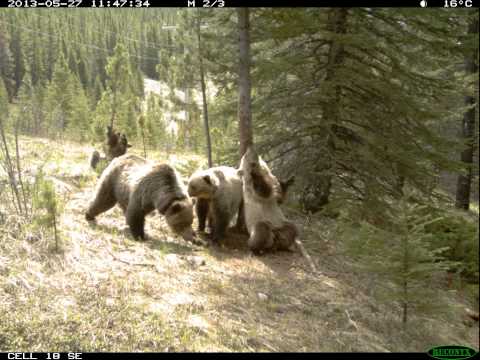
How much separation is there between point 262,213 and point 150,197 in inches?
69.9

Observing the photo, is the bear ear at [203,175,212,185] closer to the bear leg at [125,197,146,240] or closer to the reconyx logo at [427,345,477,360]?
the bear leg at [125,197,146,240]

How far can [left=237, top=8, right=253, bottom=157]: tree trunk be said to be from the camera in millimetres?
5547

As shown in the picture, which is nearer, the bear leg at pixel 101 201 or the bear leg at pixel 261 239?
the bear leg at pixel 261 239

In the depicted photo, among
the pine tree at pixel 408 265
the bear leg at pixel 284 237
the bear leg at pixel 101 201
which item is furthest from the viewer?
the bear leg at pixel 101 201

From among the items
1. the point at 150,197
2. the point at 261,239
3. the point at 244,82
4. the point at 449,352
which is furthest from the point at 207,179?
the point at 449,352

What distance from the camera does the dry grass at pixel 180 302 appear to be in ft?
9.90

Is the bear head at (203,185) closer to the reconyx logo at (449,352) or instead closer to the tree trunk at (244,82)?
the tree trunk at (244,82)

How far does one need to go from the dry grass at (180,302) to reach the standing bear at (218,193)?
1.84 feet

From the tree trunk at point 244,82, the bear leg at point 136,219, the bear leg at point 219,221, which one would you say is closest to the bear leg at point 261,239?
the bear leg at point 219,221

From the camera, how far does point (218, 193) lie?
6.16m

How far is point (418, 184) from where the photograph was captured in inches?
280

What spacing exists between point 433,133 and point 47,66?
5954 centimetres

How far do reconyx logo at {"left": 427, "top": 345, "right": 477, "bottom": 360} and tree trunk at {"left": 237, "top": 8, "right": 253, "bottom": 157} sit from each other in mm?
4374

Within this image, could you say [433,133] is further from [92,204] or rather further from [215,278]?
[92,204]
